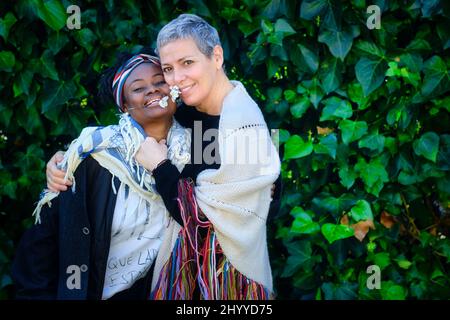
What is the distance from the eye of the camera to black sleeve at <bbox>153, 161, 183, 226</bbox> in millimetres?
2506

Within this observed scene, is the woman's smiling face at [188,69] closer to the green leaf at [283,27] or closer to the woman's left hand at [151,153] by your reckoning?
the woman's left hand at [151,153]

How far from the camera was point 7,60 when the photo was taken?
3.19 meters

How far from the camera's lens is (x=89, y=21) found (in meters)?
3.25

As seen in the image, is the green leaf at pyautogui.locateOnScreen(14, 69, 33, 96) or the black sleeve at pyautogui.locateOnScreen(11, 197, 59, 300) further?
the green leaf at pyautogui.locateOnScreen(14, 69, 33, 96)

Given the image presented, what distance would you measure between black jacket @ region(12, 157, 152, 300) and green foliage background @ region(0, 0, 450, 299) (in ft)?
2.47

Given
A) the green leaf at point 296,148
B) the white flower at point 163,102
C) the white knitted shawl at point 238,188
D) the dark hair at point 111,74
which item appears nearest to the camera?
the white knitted shawl at point 238,188

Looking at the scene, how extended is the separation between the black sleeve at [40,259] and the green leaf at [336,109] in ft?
4.34

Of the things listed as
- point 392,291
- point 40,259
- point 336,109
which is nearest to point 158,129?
point 40,259

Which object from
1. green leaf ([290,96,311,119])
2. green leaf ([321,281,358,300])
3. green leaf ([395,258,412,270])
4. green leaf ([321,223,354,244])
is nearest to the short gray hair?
green leaf ([290,96,311,119])

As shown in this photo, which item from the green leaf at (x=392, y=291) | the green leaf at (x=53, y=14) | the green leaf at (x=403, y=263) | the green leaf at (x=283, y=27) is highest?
the green leaf at (x=53, y=14)

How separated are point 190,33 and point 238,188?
623mm

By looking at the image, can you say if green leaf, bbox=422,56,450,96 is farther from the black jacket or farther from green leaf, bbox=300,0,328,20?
the black jacket

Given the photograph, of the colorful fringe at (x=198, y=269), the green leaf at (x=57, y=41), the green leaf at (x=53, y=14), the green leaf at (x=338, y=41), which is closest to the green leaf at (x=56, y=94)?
the green leaf at (x=57, y=41)

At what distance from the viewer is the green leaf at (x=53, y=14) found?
309 centimetres
